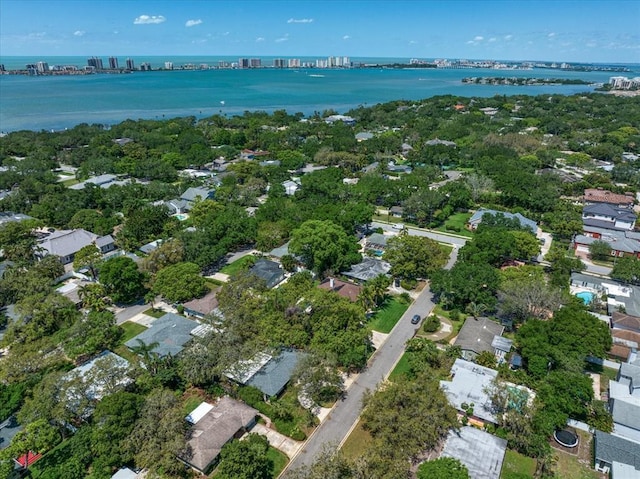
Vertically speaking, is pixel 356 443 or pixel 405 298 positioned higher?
pixel 405 298

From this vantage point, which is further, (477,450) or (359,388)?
(359,388)

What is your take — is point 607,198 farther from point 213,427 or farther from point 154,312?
point 154,312

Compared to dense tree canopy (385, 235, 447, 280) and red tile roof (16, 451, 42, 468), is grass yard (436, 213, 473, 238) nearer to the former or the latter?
dense tree canopy (385, 235, 447, 280)

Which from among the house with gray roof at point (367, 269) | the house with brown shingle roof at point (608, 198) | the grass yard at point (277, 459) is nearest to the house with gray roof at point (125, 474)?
the grass yard at point (277, 459)

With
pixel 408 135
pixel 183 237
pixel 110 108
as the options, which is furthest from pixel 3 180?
pixel 110 108

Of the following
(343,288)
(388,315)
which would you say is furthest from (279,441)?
(343,288)

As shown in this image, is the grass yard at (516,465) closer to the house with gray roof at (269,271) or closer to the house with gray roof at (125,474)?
the house with gray roof at (125,474)
